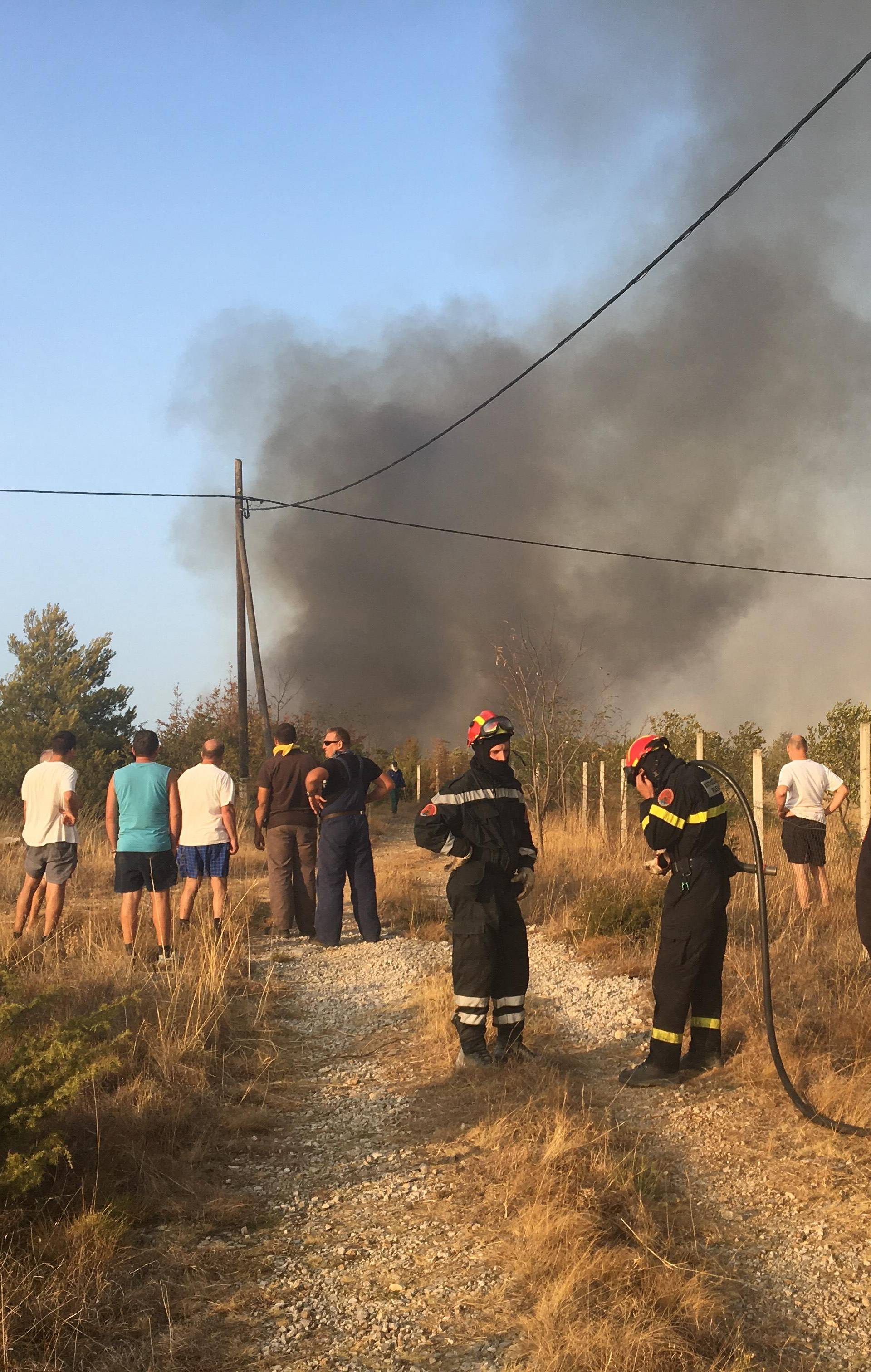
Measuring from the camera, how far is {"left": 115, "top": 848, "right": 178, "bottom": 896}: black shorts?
738 centimetres

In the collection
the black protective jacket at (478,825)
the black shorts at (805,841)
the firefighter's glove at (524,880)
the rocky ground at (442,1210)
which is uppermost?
the black protective jacket at (478,825)

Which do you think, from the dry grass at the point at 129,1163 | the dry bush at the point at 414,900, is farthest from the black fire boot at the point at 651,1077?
the dry bush at the point at 414,900

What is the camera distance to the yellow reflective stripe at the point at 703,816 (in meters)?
4.85

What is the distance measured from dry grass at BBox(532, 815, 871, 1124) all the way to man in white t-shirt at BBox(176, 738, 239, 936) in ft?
9.25

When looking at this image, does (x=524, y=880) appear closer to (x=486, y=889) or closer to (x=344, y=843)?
(x=486, y=889)

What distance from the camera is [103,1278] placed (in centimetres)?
296

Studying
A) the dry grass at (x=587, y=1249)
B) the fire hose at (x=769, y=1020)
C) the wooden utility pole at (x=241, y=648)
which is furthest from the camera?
the wooden utility pole at (x=241, y=648)

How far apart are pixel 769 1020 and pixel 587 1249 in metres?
1.71

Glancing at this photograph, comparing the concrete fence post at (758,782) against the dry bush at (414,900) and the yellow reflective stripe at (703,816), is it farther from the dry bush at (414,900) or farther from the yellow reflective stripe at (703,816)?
the yellow reflective stripe at (703,816)

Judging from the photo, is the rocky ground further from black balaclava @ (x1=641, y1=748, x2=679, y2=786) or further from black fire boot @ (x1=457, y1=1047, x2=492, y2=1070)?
black balaclava @ (x1=641, y1=748, x2=679, y2=786)

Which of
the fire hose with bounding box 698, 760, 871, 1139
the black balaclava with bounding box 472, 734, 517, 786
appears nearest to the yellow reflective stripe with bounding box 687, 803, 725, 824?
the fire hose with bounding box 698, 760, 871, 1139

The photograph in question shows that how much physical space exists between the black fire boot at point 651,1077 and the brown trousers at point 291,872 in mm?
4599

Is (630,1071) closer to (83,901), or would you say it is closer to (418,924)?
(418,924)

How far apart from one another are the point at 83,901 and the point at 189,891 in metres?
3.26
